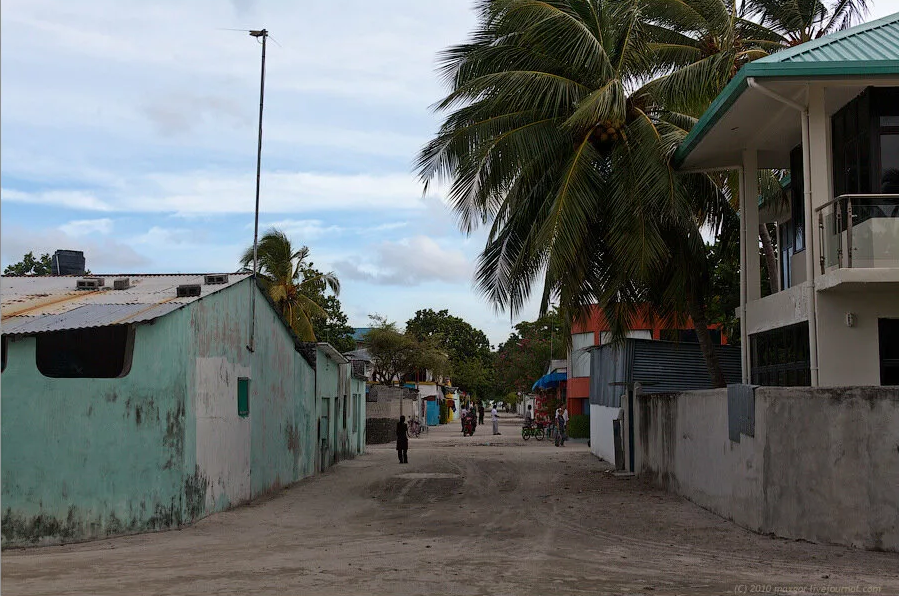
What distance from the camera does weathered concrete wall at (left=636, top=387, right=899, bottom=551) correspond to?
36.2ft

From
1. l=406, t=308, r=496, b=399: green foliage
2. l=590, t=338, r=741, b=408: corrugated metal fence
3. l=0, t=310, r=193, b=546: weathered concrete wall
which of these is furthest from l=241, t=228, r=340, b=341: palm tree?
l=406, t=308, r=496, b=399: green foliage

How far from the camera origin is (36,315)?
13.8m

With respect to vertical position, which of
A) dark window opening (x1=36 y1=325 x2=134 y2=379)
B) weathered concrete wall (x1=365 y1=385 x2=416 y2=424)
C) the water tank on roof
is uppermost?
the water tank on roof

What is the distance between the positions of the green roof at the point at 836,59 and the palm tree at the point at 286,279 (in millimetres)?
26354

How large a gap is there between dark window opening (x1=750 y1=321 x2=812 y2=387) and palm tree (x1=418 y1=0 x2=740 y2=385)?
2.64 m

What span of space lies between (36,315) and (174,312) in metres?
1.93

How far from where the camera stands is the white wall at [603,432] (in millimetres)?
28172

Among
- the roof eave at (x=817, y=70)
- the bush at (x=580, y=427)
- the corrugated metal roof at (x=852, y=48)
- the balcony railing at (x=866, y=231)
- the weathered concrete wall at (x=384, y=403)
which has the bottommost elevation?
the bush at (x=580, y=427)

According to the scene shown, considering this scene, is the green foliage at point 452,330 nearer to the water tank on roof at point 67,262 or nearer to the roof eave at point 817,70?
the water tank on roof at point 67,262

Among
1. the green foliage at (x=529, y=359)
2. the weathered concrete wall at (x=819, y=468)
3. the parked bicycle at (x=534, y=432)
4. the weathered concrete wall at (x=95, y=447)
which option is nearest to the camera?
the weathered concrete wall at (x=819, y=468)

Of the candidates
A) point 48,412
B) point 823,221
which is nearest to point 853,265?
point 823,221

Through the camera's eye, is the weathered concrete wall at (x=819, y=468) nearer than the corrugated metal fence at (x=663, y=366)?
Yes

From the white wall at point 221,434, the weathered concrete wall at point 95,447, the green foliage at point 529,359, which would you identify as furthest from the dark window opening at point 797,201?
the green foliage at point 529,359

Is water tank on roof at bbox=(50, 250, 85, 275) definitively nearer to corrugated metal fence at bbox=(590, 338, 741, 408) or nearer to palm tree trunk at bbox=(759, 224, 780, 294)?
corrugated metal fence at bbox=(590, 338, 741, 408)
